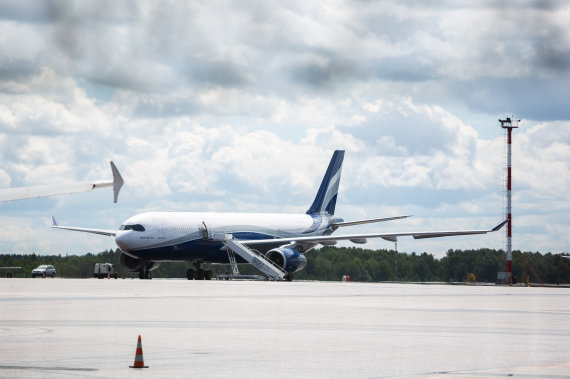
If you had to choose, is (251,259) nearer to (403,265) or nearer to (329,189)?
(329,189)

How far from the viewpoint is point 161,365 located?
14828 mm

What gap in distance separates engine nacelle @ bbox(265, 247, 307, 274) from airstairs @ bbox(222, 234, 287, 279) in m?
0.33

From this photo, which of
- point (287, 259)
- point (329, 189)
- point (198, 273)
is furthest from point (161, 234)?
point (329, 189)

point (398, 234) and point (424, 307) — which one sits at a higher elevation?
point (398, 234)

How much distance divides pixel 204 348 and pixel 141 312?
10435 mm

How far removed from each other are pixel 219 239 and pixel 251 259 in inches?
117

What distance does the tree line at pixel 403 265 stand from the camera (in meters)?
138

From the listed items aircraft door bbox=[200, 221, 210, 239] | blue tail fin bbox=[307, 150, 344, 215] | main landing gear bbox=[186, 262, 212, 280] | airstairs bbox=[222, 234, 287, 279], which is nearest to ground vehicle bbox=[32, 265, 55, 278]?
main landing gear bbox=[186, 262, 212, 280]

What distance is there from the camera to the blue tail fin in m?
85.6

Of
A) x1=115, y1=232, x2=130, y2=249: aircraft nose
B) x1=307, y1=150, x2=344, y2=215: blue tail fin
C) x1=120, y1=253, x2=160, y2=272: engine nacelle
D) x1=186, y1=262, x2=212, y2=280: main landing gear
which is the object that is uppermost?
x1=307, y1=150, x2=344, y2=215: blue tail fin

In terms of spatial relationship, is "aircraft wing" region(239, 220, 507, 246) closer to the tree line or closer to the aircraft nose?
the aircraft nose

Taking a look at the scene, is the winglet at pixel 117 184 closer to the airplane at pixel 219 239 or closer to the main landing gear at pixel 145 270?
the airplane at pixel 219 239

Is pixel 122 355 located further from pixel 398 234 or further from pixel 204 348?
pixel 398 234

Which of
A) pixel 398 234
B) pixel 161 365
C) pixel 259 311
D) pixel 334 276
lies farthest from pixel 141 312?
pixel 334 276
